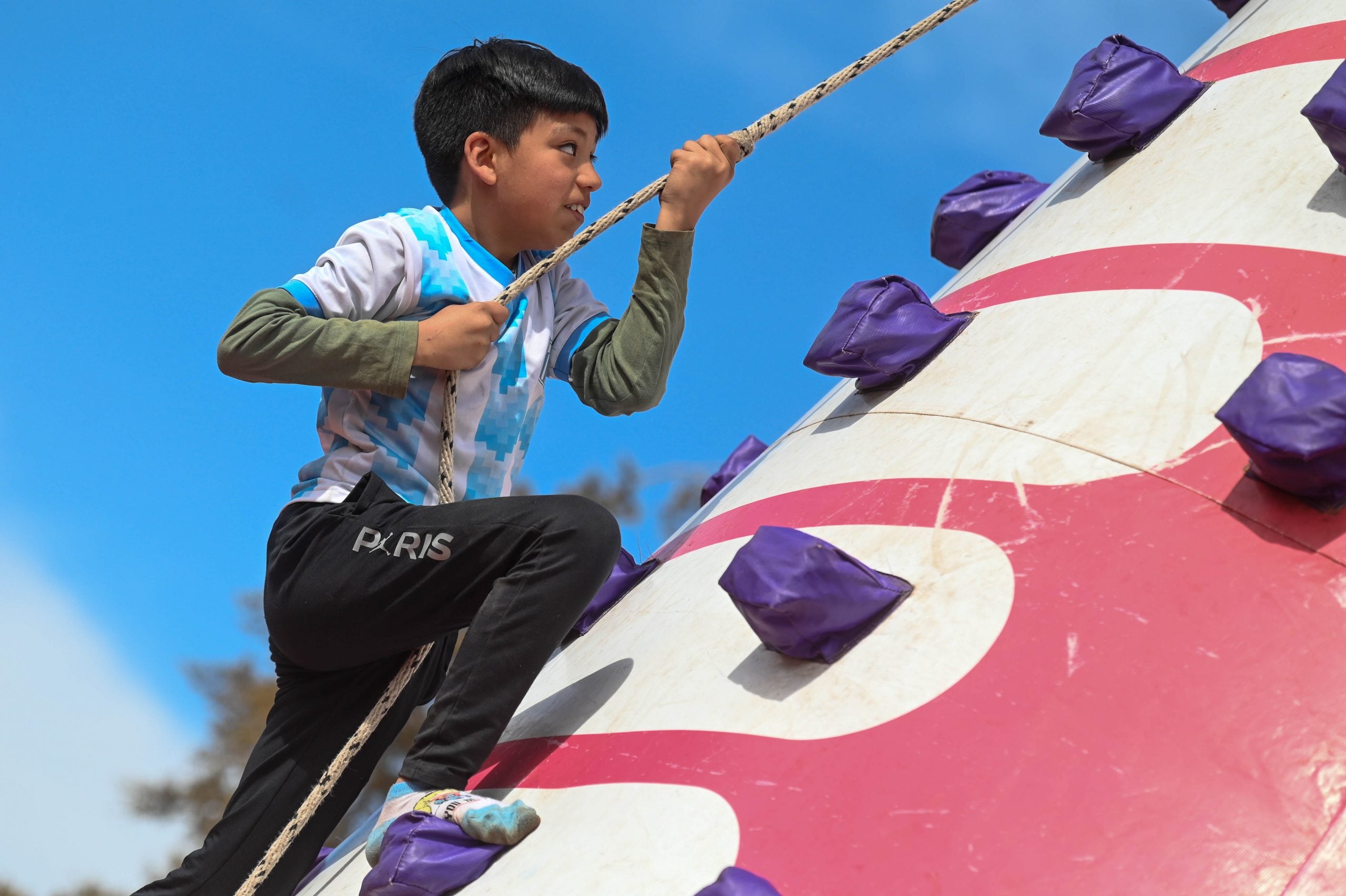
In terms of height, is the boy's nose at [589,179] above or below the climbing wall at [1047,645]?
above

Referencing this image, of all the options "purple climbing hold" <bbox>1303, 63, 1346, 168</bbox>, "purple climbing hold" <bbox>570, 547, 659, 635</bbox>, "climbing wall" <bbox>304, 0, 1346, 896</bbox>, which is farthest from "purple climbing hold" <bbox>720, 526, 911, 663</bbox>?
"purple climbing hold" <bbox>1303, 63, 1346, 168</bbox>

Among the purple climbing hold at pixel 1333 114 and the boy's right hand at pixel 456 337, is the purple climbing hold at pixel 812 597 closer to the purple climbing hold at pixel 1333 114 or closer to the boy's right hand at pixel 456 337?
the boy's right hand at pixel 456 337

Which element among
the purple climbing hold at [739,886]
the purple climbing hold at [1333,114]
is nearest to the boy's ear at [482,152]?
the purple climbing hold at [1333,114]

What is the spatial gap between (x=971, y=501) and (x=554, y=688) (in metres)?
0.73

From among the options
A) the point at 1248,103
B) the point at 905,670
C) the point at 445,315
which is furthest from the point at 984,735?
the point at 1248,103

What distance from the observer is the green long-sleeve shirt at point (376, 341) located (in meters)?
2.02

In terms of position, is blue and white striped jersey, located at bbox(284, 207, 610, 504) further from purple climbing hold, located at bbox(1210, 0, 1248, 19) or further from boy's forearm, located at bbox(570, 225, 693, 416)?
purple climbing hold, located at bbox(1210, 0, 1248, 19)

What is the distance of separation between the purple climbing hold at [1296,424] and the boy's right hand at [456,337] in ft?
3.67

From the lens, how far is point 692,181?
229 cm

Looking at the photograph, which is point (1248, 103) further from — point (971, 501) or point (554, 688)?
point (554, 688)

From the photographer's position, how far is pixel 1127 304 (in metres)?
1.88

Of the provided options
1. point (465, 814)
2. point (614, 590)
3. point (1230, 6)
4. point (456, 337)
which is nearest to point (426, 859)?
point (465, 814)

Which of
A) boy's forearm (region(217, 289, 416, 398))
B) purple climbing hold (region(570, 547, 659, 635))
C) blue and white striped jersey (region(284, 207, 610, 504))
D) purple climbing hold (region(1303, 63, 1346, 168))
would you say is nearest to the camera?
purple climbing hold (region(1303, 63, 1346, 168))

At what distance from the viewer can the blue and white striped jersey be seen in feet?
7.04
